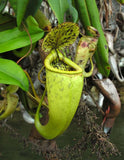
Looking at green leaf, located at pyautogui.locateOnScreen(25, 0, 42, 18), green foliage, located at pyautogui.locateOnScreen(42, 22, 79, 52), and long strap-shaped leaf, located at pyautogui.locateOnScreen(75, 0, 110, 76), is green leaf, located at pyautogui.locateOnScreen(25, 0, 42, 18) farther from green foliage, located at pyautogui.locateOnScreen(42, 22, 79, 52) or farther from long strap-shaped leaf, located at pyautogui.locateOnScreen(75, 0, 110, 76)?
long strap-shaped leaf, located at pyautogui.locateOnScreen(75, 0, 110, 76)

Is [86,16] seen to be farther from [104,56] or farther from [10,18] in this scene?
[10,18]

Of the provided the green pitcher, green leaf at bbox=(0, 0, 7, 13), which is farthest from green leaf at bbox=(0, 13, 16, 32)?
the green pitcher

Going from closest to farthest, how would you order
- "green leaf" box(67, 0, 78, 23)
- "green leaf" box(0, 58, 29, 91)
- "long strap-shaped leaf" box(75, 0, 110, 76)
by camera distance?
"green leaf" box(0, 58, 29, 91) < "green leaf" box(67, 0, 78, 23) < "long strap-shaped leaf" box(75, 0, 110, 76)

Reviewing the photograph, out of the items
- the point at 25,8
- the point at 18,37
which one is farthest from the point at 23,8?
the point at 18,37

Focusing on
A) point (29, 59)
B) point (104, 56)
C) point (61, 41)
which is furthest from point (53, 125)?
point (29, 59)

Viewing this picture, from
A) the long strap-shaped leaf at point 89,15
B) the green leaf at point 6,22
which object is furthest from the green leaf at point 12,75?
the long strap-shaped leaf at point 89,15

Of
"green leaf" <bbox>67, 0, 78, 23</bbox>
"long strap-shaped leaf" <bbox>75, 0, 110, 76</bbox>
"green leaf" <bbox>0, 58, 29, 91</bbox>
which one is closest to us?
"green leaf" <bbox>0, 58, 29, 91</bbox>

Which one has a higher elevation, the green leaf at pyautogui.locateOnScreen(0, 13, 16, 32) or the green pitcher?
the green leaf at pyautogui.locateOnScreen(0, 13, 16, 32)

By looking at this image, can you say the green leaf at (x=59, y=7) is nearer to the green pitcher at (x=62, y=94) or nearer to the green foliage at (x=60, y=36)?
the green foliage at (x=60, y=36)
